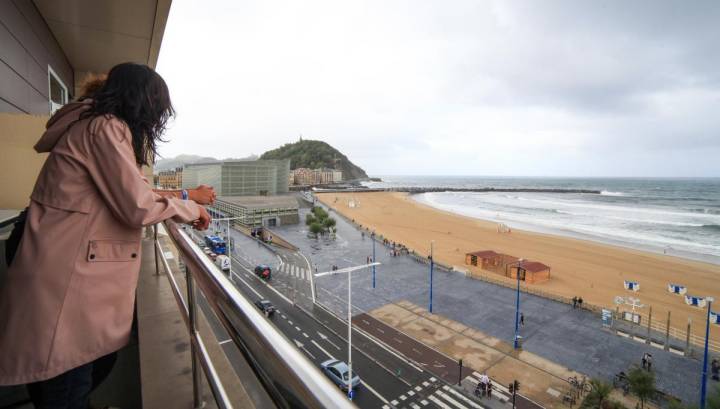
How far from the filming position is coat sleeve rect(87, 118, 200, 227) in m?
1.02

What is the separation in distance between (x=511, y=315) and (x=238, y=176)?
43.5m

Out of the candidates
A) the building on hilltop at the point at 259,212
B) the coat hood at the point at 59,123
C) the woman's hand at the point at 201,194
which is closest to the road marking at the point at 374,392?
the woman's hand at the point at 201,194

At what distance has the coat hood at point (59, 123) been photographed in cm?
111

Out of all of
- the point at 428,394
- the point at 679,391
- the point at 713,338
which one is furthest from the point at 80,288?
the point at 713,338

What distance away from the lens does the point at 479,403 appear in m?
8.92

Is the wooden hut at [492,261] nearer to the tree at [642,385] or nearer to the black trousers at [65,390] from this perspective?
the tree at [642,385]

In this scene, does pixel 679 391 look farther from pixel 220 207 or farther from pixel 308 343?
pixel 220 207

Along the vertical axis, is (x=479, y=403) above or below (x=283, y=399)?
below

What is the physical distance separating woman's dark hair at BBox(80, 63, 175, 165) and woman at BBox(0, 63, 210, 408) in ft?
0.04

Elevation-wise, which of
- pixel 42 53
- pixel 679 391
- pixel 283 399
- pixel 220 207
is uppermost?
pixel 42 53

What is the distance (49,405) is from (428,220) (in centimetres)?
3966

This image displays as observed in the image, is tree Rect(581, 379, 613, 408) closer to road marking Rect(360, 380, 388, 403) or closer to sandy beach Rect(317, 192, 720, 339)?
road marking Rect(360, 380, 388, 403)

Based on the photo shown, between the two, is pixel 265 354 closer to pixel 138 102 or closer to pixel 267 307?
pixel 138 102

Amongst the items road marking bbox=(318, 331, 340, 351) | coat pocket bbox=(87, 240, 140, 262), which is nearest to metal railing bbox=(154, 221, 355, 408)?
coat pocket bbox=(87, 240, 140, 262)
